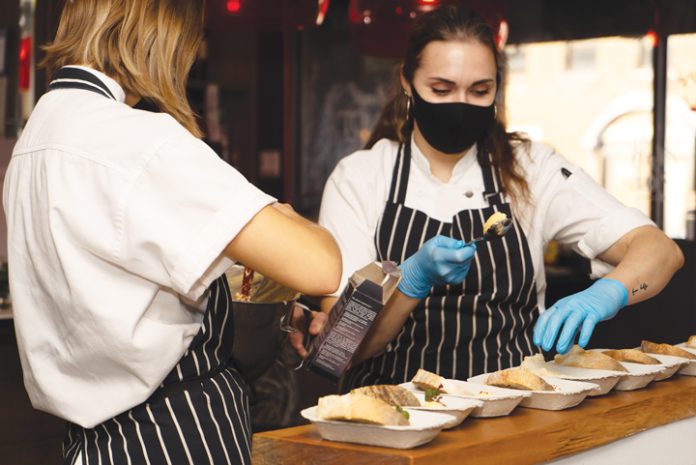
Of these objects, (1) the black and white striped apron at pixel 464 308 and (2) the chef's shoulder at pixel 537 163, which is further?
(2) the chef's shoulder at pixel 537 163

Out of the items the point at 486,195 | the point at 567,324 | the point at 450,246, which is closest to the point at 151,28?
the point at 450,246

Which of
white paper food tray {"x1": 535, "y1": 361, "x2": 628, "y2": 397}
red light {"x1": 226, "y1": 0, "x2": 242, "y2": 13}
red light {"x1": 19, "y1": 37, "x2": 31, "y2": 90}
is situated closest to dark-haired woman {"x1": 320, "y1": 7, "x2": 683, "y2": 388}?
white paper food tray {"x1": 535, "y1": 361, "x2": 628, "y2": 397}

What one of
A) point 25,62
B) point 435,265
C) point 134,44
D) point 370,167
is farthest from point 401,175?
point 25,62

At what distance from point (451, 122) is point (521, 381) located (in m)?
0.83

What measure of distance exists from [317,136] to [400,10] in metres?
3.57

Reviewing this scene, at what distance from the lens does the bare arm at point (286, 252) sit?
4.72 ft

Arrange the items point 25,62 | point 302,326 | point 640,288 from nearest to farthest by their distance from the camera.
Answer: point 640,288 → point 302,326 → point 25,62

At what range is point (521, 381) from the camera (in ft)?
5.58

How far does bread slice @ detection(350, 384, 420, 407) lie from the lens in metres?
1.55

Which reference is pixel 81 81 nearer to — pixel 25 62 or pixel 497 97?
pixel 497 97

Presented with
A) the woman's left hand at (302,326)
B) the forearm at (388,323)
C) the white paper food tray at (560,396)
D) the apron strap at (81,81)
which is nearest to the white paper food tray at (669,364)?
the white paper food tray at (560,396)

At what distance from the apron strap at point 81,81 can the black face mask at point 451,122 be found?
0.99 metres

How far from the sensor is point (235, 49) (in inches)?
279

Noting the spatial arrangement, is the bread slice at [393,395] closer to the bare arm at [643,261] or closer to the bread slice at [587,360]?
the bread slice at [587,360]
